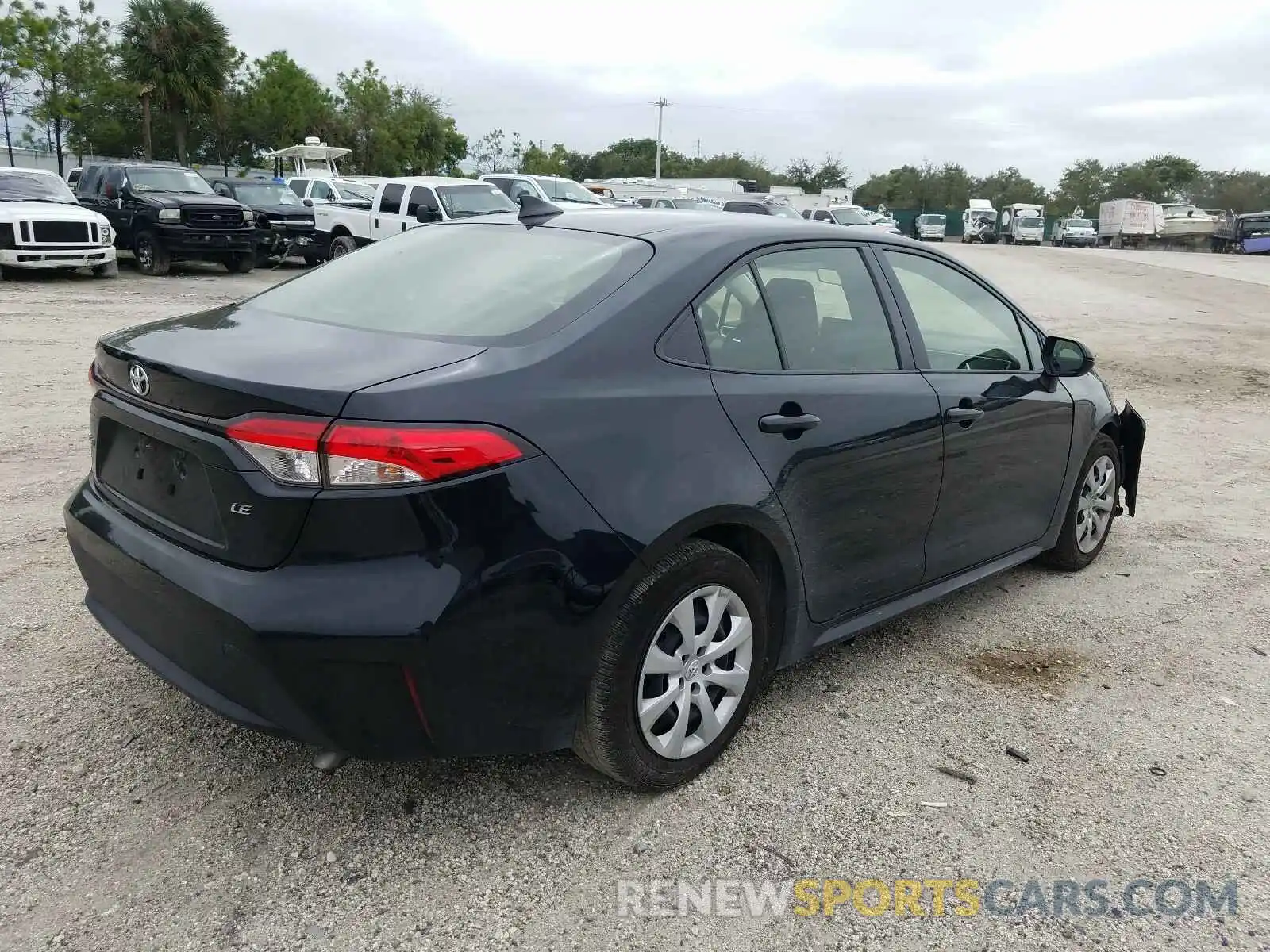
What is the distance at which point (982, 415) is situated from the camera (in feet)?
12.2

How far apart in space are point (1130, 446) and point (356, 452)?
4175mm

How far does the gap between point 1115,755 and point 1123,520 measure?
9.29ft

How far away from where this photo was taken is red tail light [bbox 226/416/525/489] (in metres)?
2.25

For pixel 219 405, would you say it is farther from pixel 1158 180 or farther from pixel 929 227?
pixel 1158 180

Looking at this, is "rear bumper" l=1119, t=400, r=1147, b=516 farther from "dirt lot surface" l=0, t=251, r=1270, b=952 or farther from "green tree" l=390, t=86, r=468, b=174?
"green tree" l=390, t=86, r=468, b=174

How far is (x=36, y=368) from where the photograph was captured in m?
8.80

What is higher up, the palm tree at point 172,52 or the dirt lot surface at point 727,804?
the palm tree at point 172,52

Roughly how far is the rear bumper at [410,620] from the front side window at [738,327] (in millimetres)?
746

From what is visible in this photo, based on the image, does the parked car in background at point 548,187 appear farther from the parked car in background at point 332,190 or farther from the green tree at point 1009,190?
the green tree at point 1009,190

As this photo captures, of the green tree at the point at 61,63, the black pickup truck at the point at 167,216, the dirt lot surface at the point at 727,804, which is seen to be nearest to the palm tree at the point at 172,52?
the green tree at the point at 61,63

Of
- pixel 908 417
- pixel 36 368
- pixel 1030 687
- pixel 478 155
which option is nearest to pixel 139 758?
pixel 908 417

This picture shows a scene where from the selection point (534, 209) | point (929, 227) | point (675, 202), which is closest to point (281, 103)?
point (675, 202)

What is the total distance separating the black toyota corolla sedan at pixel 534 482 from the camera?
90.0 inches

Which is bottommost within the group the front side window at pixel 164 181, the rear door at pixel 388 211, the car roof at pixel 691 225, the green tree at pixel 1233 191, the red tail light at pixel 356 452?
the red tail light at pixel 356 452
